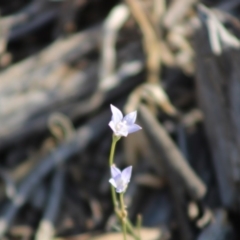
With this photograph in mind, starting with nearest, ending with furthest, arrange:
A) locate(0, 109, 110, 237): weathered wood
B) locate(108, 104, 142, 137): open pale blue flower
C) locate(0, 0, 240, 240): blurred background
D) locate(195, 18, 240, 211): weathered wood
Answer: locate(108, 104, 142, 137): open pale blue flower
locate(195, 18, 240, 211): weathered wood
locate(0, 0, 240, 240): blurred background
locate(0, 109, 110, 237): weathered wood

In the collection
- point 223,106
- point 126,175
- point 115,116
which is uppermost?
point 115,116

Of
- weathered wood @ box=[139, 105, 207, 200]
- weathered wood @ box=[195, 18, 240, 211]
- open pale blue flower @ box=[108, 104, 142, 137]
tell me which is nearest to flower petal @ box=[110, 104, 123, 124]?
open pale blue flower @ box=[108, 104, 142, 137]

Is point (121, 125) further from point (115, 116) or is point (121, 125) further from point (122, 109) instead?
point (122, 109)

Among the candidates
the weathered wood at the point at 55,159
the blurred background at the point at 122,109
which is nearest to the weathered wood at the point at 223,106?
the blurred background at the point at 122,109

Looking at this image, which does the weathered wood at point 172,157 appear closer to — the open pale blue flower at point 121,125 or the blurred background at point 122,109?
the blurred background at point 122,109

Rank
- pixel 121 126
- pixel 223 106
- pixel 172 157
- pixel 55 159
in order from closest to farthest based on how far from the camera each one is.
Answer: pixel 121 126, pixel 223 106, pixel 172 157, pixel 55 159

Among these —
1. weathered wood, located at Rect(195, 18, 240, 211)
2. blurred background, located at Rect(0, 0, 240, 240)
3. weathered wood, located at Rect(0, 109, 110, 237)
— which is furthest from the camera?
weathered wood, located at Rect(0, 109, 110, 237)

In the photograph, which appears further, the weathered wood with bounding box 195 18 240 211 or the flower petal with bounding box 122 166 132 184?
the weathered wood with bounding box 195 18 240 211

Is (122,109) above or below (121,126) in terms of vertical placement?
below

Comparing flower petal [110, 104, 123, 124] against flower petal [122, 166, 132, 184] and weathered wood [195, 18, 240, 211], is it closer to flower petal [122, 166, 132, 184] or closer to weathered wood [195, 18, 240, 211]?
flower petal [122, 166, 132, 184]

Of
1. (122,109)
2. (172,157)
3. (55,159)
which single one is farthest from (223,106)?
(55,159)
